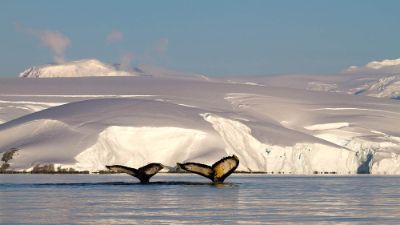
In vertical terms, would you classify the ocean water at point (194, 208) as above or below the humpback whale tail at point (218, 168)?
below

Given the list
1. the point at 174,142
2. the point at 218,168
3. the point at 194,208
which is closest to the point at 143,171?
the point at 218,168

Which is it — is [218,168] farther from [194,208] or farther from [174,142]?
[174,142]

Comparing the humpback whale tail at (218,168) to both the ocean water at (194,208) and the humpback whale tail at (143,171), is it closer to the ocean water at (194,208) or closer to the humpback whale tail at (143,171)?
the humpback whale tail at (143,171)

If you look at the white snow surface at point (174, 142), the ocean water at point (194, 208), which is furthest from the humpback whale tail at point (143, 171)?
the white snow surface at point (174, 142)

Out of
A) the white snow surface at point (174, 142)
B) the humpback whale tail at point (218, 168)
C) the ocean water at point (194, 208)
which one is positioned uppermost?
the white snow surface at point (174, 142)

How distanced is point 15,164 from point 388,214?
368 ft

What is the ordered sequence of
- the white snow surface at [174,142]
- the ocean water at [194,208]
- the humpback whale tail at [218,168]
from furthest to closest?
the white snow surface at [174,142] < the humpback whale tail at [218,168] < the ocean water at [194,208]

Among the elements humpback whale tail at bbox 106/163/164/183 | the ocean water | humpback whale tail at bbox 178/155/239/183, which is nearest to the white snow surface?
humpback whale tail at bbox 106/163/164/183

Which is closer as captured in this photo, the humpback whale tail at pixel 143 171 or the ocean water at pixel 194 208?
the ocean water at pixel 194 208

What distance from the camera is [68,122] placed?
580ft

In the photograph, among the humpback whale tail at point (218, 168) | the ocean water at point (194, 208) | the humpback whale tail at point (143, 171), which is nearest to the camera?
the ocean water at point (194, 208)

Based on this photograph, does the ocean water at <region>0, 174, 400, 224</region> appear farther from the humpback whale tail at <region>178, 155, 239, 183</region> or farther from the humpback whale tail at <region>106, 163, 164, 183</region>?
the humpback whale tail at <region>106, 163, 164, 183</region>

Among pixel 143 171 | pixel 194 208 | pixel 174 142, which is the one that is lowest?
pixel 194 208

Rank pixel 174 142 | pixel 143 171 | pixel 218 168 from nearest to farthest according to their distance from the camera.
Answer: pixel 218 168 < pixel 143 171 < pixel 174 142
